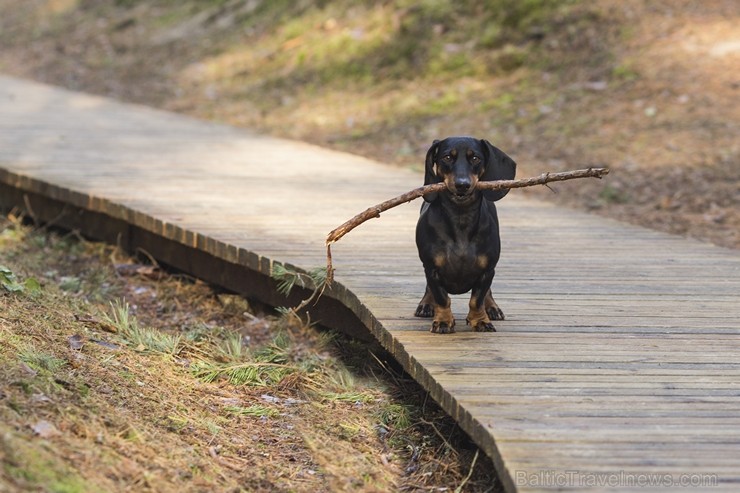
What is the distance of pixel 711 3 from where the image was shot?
44.4 ft

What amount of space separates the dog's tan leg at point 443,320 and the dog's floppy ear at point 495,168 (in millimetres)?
520

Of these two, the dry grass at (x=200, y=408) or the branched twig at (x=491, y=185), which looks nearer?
the dry grass at (x=200, y=408)

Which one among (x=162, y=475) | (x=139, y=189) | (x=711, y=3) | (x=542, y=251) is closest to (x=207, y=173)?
(x=139, y=189)

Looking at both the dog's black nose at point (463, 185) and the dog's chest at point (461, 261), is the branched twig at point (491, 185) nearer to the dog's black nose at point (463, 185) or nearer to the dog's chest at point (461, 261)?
the dog's black nose at point (463, 185)

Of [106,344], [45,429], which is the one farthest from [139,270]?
[45,429]

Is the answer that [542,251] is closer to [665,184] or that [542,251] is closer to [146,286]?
[146,286]

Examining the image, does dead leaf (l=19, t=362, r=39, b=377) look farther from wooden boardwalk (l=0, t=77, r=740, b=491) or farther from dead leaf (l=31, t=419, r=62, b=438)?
wooden boardwalk (l=0, t=77, r=740, b=491)

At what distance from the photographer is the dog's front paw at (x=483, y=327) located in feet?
16.6

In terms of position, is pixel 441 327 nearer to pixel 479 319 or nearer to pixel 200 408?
pixel 479 319

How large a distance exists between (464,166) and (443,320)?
0.75 m

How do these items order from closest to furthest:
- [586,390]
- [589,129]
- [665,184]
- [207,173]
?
[586,390]
[207,173]
[665,184]
[589,129]

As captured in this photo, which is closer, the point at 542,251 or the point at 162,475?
the point at 162,475

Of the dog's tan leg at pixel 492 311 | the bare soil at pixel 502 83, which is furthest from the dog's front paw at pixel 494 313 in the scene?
the bare soil at pixel 502 83

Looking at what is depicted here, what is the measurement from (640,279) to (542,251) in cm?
83
